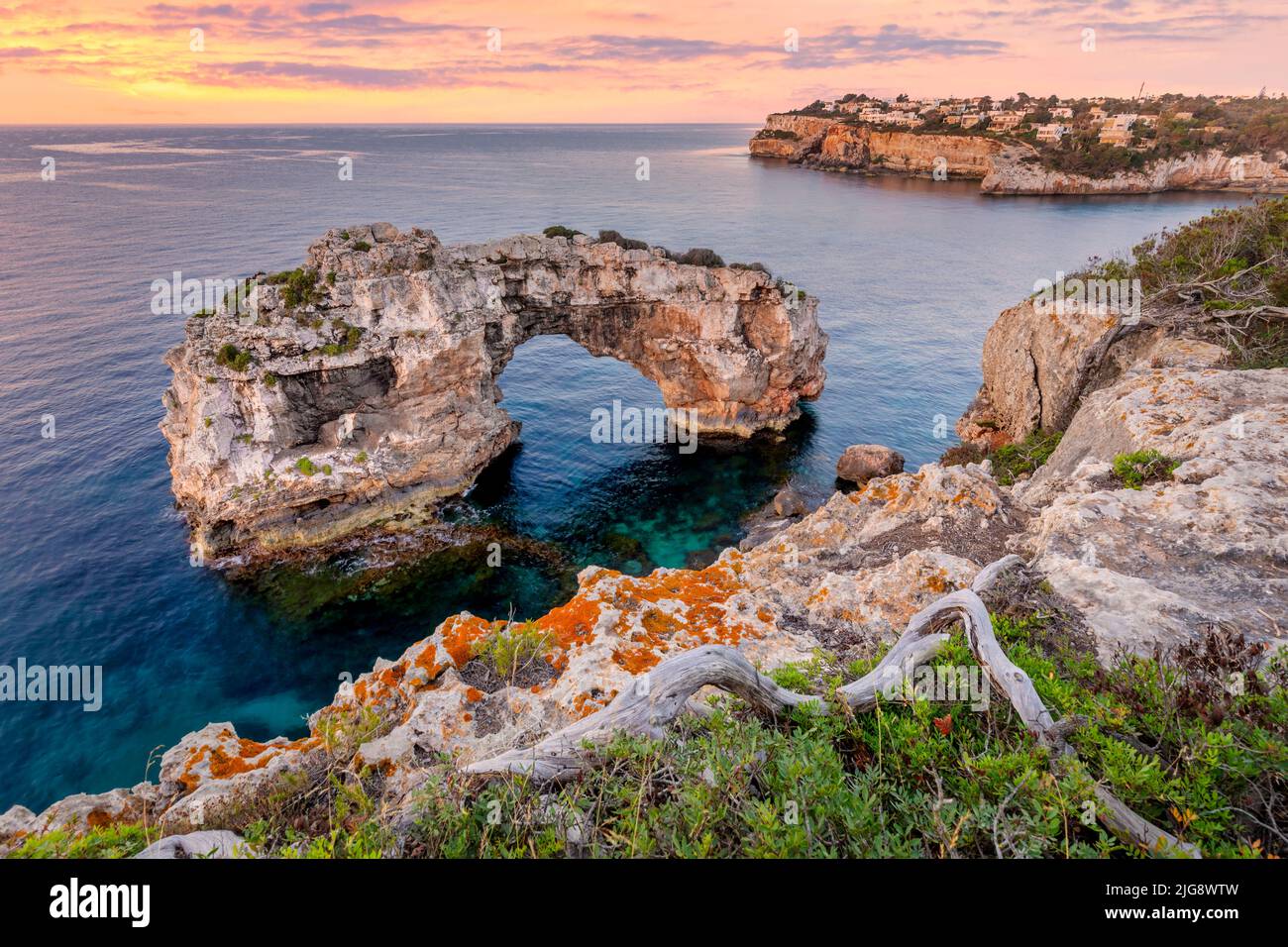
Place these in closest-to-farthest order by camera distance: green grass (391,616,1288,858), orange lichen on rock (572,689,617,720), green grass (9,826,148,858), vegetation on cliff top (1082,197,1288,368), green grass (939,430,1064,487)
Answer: green grass (391,616,1288,858), green grass (9,826,148,858), orange lichen on rock (572,689,617,720), vegetation on cliff top (1082,197,1288,368), green grass (939,430,1064,487)

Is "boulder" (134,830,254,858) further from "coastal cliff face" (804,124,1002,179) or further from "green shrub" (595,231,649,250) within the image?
"coastal cliff face" (804,124,1002,179)

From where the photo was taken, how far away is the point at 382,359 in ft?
96.0

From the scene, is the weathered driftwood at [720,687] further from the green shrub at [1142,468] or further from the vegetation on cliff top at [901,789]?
the green shrub at [1142,468]

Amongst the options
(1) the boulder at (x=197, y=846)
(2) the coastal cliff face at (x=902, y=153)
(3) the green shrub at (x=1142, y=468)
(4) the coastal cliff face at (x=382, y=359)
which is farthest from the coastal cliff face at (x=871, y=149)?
(1) the boulder at (x=197, y=846)

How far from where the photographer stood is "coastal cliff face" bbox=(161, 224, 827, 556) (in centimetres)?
2711

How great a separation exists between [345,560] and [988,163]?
131 meters

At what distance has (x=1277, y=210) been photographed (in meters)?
20.8


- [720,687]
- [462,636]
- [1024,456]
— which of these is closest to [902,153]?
[1024,456]

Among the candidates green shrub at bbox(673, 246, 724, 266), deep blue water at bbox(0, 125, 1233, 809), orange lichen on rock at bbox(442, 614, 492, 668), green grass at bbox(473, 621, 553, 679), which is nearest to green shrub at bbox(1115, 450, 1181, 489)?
green grass at bbox(473, 621, 553, 679)

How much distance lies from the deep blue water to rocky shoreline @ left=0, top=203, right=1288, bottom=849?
46.9 ft
